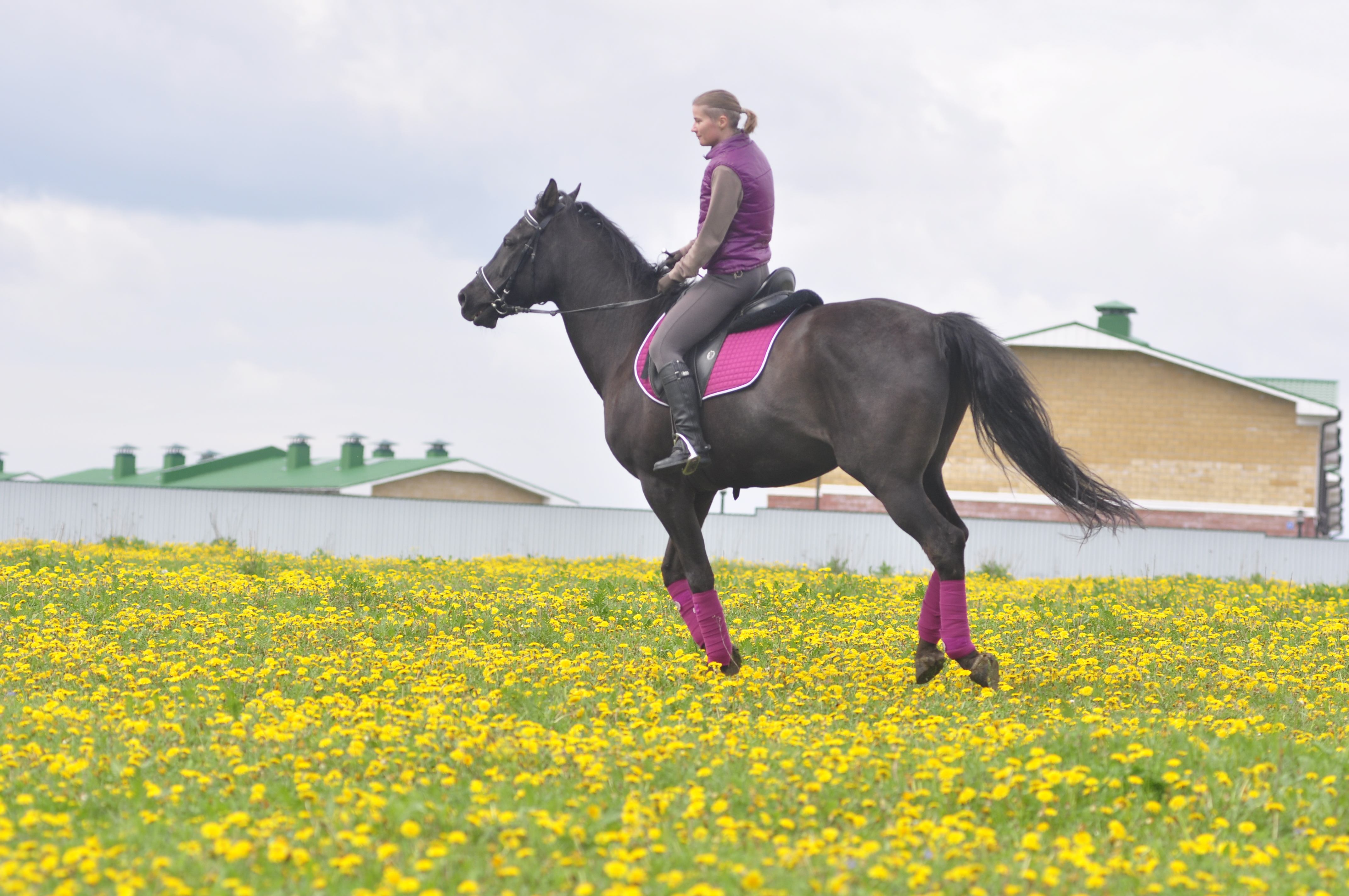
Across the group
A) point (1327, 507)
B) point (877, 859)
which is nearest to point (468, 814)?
point (877, 859)

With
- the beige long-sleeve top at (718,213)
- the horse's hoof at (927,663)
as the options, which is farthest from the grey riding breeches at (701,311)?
the horse's hoof at (927,663)

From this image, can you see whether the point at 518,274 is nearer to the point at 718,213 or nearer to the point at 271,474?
the point at 718,213

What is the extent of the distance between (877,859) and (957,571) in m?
3.03

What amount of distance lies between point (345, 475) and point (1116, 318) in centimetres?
3221

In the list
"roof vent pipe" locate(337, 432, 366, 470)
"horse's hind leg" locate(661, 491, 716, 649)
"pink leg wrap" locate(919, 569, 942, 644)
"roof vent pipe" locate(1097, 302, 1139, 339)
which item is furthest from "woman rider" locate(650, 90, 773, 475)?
"roof vent pipe" locate(337, 432, 366, 470)

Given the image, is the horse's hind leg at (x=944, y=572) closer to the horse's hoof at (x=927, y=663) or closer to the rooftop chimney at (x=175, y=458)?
the horse's hoof at (x=927, y=663)

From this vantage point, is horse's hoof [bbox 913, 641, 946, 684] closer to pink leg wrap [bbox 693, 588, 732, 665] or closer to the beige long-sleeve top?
pink leg wrap [bbox 693, 588, 732, 665]

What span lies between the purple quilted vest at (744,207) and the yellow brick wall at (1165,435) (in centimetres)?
2825

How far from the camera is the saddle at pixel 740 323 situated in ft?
23.8

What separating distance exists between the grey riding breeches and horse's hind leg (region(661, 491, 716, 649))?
1008mm

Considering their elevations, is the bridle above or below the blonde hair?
below

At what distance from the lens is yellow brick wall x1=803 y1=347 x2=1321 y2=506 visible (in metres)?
35.3

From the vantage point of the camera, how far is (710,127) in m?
7.59

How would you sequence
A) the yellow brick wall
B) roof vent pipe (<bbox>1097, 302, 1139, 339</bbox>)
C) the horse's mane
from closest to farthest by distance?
the horse's mane
the yellow brick wall
roof vent pipe (<bbox>1097, 302, 1139, 339</bbox>)
